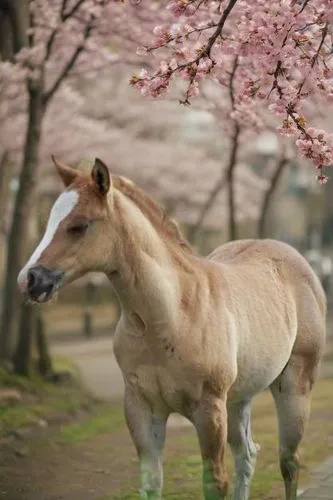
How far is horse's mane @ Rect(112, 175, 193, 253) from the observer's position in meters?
6.08

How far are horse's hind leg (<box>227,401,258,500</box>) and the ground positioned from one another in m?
0.94

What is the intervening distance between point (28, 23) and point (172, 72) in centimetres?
768

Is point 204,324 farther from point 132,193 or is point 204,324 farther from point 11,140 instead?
point 11,140

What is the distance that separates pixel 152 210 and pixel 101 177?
557 mm

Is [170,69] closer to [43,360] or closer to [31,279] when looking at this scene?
[31,279]

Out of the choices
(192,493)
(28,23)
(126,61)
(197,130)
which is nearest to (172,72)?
(192,493)

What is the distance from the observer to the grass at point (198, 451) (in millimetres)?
8594

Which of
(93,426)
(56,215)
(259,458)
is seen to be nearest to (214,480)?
(56,215)

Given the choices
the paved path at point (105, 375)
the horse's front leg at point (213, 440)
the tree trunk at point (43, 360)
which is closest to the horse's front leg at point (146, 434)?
the horse's front leg at point (213, 440)

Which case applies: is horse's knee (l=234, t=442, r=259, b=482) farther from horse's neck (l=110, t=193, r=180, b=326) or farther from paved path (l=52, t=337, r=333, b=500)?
horse's neck (l=110, t=193, r=180, b=326)

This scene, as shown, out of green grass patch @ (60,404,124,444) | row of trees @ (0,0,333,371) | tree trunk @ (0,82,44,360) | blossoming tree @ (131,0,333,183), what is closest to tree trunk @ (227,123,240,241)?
row of trees @ (0,0,333,371)

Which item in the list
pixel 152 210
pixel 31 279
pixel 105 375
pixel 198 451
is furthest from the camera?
pixel 105 375

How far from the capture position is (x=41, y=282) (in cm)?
555

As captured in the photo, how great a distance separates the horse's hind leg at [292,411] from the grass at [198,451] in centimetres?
93
